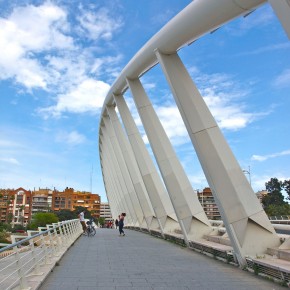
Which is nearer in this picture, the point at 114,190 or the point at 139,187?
the point at 139,187

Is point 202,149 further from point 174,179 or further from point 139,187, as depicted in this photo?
point 139,187

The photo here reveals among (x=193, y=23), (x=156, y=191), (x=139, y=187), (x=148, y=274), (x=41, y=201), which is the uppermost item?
(x=41, y=201)

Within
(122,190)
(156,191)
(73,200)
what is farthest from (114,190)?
(73,200)

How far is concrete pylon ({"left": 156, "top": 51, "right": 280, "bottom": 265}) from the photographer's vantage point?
7.73 meters

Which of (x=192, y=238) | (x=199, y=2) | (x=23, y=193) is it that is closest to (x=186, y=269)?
(x=192, y=238)

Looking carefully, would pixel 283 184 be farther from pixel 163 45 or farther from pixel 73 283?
pixel 73 283

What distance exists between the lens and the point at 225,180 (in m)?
8.22

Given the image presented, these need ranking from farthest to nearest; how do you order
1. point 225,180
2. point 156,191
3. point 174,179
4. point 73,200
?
point 73,200
point 156,191
point 174,179
point 225,180

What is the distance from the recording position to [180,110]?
919cm

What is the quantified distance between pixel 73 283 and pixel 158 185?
10023mm

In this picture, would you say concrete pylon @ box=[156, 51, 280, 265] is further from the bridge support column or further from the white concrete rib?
the bridge support column

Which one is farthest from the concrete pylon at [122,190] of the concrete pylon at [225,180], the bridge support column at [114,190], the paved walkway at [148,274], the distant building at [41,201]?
the distant building at [41,201]

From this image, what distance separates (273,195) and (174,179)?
61.0m

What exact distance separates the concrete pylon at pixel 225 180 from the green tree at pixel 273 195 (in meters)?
58.9
